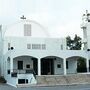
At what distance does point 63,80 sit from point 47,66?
7.61 m

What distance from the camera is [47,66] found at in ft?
143

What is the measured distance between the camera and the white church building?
127ft

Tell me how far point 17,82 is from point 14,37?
32.7 ft

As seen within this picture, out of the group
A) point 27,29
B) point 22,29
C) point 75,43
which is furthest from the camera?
point 75,43

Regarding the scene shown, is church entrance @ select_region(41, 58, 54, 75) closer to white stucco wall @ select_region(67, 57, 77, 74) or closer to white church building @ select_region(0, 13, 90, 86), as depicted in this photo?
white church building @ select_region(0, 13, 90, 86)

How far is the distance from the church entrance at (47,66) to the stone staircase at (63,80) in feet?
20.0

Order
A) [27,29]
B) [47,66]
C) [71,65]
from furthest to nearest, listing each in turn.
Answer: [27,29]
[71,65]
[47,66]

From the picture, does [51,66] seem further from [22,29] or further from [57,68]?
[22,29]

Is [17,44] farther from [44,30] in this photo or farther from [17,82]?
[17,82]

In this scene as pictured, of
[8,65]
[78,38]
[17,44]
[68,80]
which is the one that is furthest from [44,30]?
[78,38]

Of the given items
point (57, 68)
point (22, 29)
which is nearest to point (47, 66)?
point (57, 68)

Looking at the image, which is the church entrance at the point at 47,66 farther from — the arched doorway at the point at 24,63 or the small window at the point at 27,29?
the small window at the point at 27,29

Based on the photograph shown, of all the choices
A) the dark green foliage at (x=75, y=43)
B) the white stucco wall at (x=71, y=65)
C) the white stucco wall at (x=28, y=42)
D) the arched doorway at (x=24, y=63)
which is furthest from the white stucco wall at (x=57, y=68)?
the dark green foliage at (x=75, y=43)

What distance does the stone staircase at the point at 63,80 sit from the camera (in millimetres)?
35219
